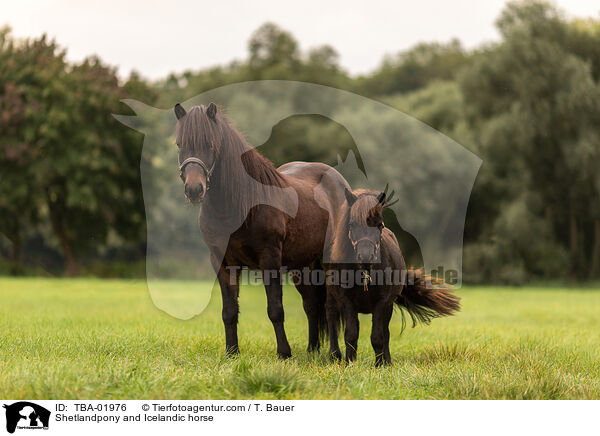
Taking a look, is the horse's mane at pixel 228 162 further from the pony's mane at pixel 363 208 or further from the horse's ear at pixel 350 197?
the pony's mane at pixel 363 208

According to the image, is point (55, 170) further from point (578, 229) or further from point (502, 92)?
point (578, 229)

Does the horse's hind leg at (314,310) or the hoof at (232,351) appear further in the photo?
the horse's hind leg at (314,310)

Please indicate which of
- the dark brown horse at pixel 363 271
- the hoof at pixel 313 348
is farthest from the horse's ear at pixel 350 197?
the hoof at pixel 313 348

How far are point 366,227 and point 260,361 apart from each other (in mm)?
1855

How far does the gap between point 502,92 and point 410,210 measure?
10380mm

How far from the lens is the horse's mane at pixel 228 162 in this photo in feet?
18.9

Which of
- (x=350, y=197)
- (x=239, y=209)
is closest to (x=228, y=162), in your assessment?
(x=239, y=209)

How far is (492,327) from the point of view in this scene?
37.7ft

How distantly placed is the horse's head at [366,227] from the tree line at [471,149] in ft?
60.7

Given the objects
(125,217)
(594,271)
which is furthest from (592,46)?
(125,217)

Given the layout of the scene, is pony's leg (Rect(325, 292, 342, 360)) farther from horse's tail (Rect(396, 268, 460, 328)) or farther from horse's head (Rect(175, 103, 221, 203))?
horse's head (Rect(175, 103, 221, 203))
